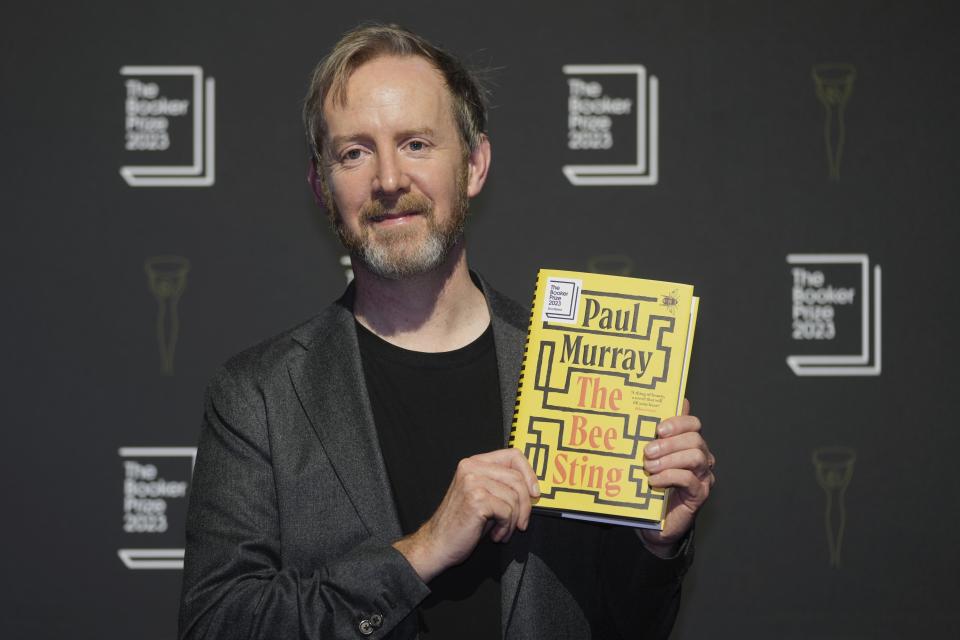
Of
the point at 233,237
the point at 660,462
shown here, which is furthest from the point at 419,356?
the point at 233,237

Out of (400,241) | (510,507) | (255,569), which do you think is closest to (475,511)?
(510,507)

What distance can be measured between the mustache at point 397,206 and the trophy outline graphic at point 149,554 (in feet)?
5.05

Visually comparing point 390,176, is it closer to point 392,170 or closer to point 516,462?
point 392,170

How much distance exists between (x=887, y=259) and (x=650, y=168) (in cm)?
78

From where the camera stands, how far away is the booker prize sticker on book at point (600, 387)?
1.61 m

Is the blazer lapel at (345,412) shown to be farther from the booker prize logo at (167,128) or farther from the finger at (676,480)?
the booker prize logo at (167,128)

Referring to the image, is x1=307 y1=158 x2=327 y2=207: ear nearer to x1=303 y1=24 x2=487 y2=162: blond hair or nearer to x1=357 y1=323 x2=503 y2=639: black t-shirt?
x1=303 y1=24 x2=487 y2=162: blond hair

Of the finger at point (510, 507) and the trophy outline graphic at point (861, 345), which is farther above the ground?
the trophy outline graphic at point (861, 345)

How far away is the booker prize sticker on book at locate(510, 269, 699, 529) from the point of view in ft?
5.27

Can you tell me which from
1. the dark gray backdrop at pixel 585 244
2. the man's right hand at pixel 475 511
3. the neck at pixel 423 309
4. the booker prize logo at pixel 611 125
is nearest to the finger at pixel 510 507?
the man's right hand at pixel 475 511

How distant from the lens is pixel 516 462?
1572 mm

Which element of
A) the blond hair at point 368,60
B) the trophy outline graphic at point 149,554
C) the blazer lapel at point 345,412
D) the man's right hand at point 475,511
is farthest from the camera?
the trophy outline graphic at point 149,554

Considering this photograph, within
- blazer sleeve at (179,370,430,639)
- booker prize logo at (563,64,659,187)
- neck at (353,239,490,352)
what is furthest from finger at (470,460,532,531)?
booker prize logo at (563,64,659,187)

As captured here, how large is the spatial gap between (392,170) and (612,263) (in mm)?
1463
